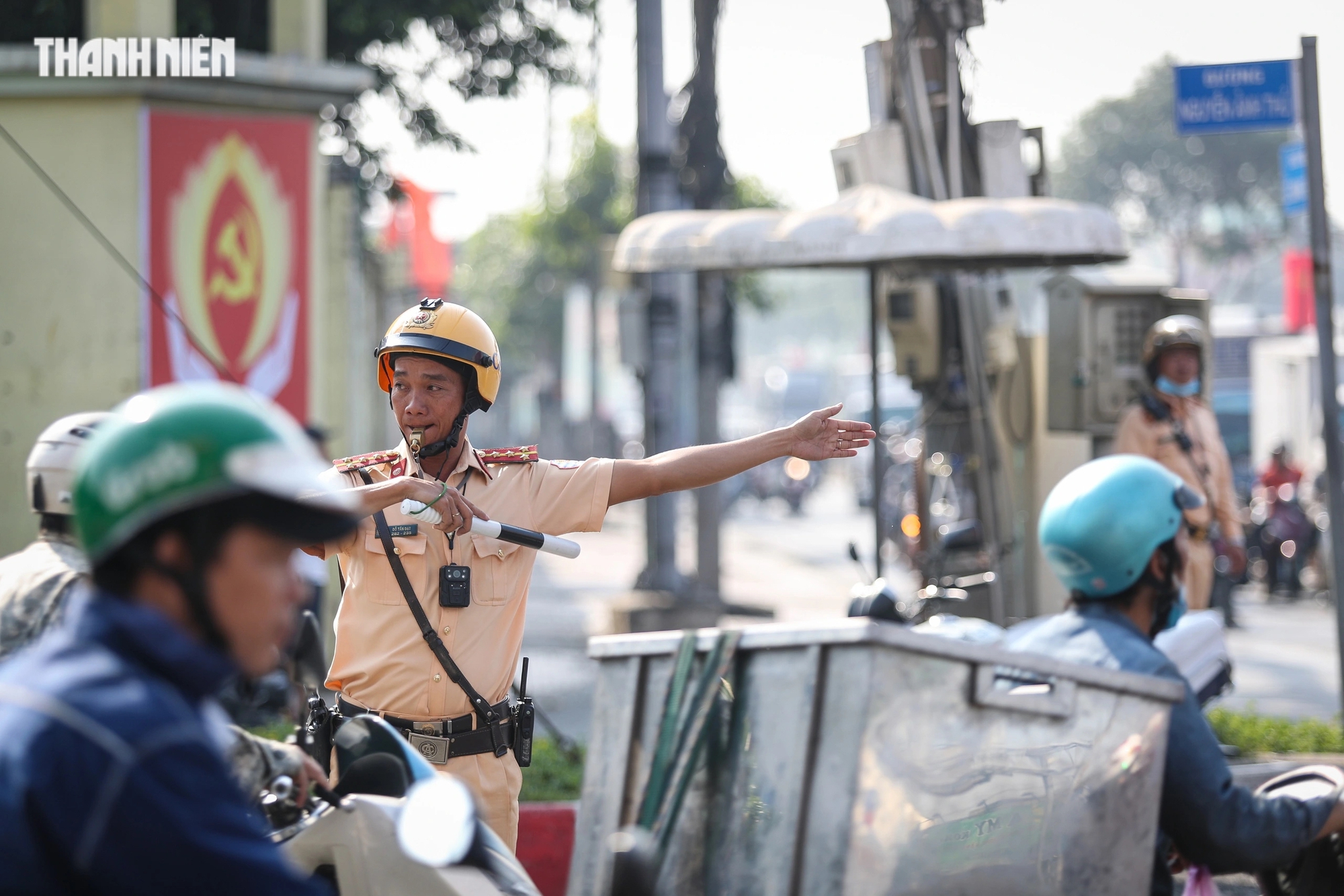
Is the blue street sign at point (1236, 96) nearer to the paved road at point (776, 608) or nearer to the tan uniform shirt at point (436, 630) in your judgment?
the paved road at point (776, 608)

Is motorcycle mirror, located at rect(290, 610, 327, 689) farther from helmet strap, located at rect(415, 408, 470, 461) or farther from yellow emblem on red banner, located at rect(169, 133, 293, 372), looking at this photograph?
yellow emblem on red banner, located at rect(169, 133, 293, 372)

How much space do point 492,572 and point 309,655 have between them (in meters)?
2.91

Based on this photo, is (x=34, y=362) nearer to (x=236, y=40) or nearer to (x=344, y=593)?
(x=236, y=40)

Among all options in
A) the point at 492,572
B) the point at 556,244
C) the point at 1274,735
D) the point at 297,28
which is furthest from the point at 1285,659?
the point at 556,244

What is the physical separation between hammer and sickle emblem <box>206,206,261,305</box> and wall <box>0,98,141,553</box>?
0.56 meters

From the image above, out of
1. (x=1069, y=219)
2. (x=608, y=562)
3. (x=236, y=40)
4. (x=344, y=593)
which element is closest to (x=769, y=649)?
(x=344, y=593)

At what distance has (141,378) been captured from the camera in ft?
28.9

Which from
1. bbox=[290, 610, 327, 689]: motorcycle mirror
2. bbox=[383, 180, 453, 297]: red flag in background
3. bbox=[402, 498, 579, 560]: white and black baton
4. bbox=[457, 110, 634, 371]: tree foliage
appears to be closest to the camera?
bbox=[402, 498, 579, 560]: white and black baton

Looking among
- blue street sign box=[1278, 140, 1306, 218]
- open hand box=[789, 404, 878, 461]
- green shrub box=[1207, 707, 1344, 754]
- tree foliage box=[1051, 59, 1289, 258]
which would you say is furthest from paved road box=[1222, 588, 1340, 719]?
tree foliage box=[1051, 59, 1289, 258]

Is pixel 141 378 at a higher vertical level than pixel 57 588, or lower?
higher

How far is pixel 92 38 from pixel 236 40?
9.80 feet

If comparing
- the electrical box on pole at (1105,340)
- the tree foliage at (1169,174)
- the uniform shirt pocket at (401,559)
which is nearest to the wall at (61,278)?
the uniform shirt pocket at (401,559)

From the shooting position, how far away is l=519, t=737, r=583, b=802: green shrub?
20.6ft

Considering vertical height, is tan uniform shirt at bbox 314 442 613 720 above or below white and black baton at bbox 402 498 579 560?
below
